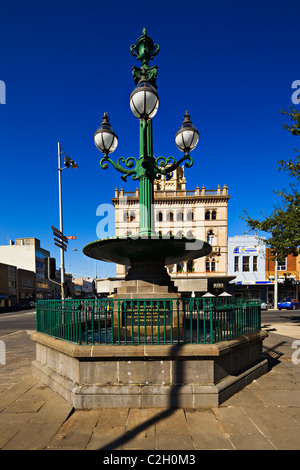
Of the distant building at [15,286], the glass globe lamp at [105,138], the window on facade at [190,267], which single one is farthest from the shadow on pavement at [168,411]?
the distant building at [15,286]

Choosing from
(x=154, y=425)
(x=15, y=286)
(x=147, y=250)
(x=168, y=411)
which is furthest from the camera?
(x=15, y=286)

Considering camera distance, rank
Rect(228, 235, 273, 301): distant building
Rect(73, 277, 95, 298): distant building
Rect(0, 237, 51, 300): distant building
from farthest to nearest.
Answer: Rect(0, 237, 51, 300): distant building, Rect(228, 235, 273, 301): distant building, Rect(73, 277, 95, 298): distant building

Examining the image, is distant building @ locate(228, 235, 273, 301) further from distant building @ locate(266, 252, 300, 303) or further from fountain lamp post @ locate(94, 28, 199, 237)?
fountain lamp post @ locate(94, 28, 199, 237)

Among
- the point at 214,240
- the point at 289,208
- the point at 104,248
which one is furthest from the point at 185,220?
the point at 104,248

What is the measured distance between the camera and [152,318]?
160 inches

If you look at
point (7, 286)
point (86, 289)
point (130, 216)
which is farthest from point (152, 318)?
point (7, 286)

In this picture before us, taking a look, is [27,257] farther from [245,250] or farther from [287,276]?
[287,276]

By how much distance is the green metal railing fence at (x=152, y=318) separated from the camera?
421cm

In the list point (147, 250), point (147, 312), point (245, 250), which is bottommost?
point (147, 312)

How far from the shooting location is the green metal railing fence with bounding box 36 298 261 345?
13.8 feet

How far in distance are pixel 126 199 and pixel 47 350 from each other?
31144 millimetres

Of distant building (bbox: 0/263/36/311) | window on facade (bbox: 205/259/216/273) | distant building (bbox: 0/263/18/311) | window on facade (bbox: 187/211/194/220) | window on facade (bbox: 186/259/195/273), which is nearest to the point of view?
window on facade (bbox: 186/259/195/273)

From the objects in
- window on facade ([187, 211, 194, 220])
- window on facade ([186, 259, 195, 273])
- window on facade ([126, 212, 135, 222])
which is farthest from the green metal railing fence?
window on facade ([126, 212, 135, 222])

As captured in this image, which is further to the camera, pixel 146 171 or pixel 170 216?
pixel 170 216
